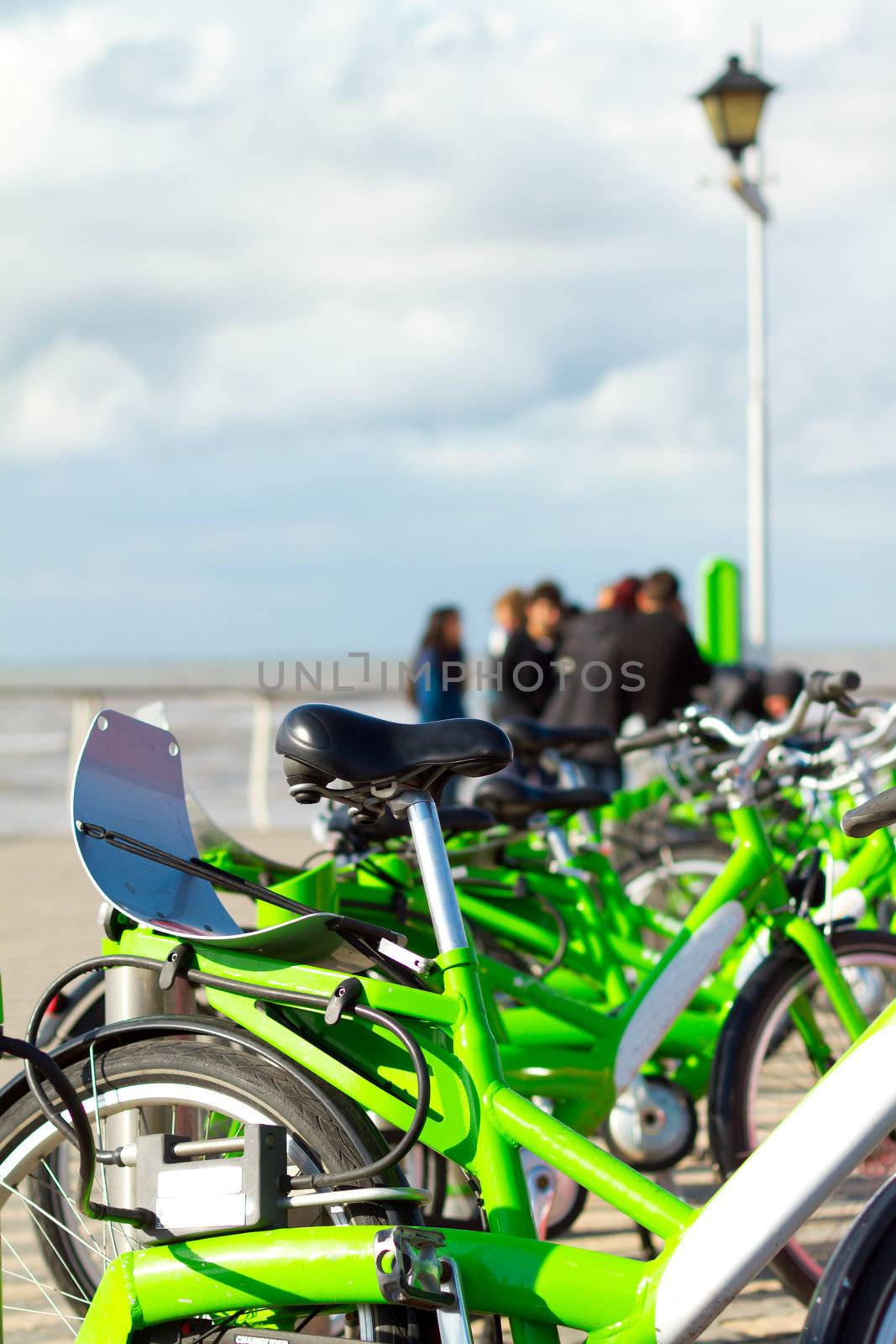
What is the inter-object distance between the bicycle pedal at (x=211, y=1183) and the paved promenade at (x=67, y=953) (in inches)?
55.7

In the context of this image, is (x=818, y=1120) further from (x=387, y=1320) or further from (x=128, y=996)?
(x=128, y=996)

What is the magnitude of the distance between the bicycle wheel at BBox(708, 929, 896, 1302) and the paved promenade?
230 millimetres

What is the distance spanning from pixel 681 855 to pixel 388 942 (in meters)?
3.70

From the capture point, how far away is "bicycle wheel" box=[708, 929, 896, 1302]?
10.1 feet

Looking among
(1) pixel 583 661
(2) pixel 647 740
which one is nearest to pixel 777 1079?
(2) pixel 647 740

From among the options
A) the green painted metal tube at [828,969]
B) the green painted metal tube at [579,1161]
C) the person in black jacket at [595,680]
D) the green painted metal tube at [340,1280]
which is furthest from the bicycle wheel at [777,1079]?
the person in black jacket at [595,680]

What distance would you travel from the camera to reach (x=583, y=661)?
812cm

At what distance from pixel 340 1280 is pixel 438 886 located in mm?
532

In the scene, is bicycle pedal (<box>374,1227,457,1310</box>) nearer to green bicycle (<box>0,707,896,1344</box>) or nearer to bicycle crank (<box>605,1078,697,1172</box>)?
green bicycle (<box>0,707,896,1344</box>)

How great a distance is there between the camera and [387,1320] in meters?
1.99

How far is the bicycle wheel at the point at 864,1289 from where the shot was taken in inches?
72.6

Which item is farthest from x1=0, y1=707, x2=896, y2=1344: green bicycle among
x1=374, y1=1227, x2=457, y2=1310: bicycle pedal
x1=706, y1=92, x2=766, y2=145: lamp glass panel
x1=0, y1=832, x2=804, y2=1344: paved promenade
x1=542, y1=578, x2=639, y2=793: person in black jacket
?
x1=706, y1=92, x2=766, y2=145: lamp glass panel

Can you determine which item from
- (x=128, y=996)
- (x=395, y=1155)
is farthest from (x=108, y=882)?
(x=395, y=1155)

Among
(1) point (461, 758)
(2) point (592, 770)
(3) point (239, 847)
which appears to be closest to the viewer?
(1) point (461, 758)
